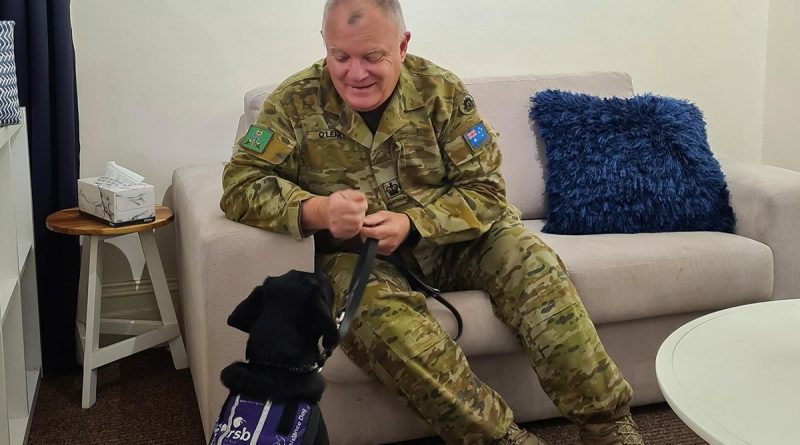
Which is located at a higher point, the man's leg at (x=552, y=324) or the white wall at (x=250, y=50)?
the white wall at (x=250, y=50)

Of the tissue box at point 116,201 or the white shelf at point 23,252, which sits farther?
the tissue box at point 116,201

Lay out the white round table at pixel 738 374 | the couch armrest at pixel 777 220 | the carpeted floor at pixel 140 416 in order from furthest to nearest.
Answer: the couch armrest at pixel 777 220
the carpeted floor at pixel 140 416
the white round table at pixel 738 374

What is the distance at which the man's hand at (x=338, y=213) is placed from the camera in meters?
1.67

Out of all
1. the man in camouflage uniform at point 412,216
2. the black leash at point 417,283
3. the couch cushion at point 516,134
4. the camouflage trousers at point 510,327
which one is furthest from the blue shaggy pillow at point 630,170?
the black leash at point 417,283

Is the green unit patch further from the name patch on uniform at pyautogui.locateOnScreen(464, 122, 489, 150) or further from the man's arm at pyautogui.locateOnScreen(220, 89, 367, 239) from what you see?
the name patch on uniform at pyautogui.locateOnScreen(464, 122, 489, 150)

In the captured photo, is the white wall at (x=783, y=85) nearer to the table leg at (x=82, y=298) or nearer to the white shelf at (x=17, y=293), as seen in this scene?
the table leg at (x=82, y=298)

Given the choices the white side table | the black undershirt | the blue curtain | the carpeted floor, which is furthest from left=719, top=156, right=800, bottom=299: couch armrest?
the blue curtain

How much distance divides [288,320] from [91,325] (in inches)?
44.5

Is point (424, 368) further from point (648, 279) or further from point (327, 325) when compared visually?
point (648, 279)

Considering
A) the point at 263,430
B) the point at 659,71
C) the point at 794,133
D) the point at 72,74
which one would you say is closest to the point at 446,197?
the point at 263,430

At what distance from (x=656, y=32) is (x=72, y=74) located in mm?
1893

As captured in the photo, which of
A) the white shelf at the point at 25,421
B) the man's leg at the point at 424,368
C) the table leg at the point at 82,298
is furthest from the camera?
the table leg at the point at 82,298

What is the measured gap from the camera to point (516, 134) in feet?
8.02

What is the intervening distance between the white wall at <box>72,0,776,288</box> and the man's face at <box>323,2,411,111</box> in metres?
0.86
